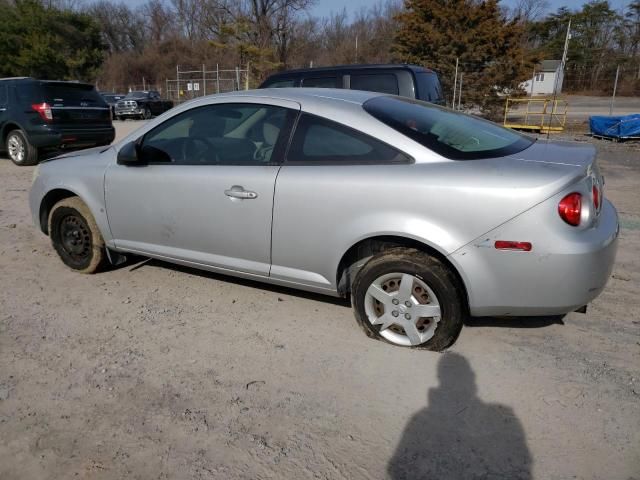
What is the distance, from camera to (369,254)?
319cm

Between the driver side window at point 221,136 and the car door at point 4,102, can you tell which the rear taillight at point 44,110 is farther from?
the driver side window at point 221,136

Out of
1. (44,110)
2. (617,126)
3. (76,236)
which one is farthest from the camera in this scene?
(617,126)

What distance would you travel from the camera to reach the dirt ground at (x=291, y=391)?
7.36 feet

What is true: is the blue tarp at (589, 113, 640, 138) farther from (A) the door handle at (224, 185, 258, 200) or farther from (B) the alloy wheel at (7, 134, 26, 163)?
Result: (B) the alloy wheel at (7, 134, 26, 163)

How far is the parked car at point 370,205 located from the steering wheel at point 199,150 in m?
0.01

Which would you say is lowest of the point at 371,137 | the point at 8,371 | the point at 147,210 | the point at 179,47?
the point at 8,371

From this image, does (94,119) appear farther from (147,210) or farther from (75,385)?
(75,385)

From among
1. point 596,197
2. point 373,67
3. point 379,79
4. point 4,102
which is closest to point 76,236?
point 596,197

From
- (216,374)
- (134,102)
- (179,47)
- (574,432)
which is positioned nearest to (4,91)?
(216,374)

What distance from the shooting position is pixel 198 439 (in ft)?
7.82

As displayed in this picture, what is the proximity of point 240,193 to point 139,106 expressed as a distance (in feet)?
82.3

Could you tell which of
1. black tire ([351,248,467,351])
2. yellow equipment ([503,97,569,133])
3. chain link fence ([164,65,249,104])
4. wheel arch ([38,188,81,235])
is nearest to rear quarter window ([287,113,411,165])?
black tire ([351,248,467,351])

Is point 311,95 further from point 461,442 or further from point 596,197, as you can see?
point 461,442

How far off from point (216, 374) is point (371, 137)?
1.66 metres
